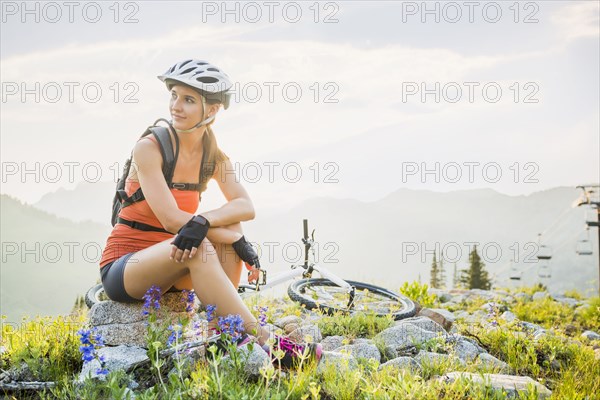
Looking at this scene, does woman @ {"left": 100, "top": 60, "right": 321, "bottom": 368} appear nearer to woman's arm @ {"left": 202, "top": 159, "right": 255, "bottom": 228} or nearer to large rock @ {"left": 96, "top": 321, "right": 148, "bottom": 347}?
woman's arm @ {"left": 202, "top": 159, "right": 255, "bottom": 228}

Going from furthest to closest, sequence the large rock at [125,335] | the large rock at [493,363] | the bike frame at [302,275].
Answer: the bike frame at [302,275] < the large rock at [493,363] < the large rock at [125,335]

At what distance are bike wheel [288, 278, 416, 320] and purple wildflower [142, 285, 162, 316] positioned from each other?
300 cm

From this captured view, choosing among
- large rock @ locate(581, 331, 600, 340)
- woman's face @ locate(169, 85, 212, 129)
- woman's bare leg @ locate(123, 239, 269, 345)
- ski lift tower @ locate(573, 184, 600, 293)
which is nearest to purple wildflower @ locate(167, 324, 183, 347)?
woman's bare leg @ locate(123, 239, 269, 345)

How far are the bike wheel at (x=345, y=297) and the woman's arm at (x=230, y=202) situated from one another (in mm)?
2615

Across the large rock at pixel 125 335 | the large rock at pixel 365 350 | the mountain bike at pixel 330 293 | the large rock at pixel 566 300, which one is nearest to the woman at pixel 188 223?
the large rock at pixel 125 335

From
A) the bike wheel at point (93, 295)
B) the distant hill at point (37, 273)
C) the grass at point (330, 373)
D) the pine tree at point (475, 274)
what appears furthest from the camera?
the distant hill at point (37, 273)

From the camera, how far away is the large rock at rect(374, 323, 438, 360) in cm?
544

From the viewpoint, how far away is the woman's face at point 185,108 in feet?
15.3

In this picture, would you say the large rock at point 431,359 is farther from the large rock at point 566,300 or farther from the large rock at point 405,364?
the large rock at point 566,300

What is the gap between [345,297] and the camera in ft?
28.7

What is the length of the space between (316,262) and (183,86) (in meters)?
4.23

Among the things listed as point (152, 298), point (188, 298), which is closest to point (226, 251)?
point (188, 298)

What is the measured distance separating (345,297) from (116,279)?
480 centimetres

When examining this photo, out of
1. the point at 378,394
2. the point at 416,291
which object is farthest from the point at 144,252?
the point at 416,291
